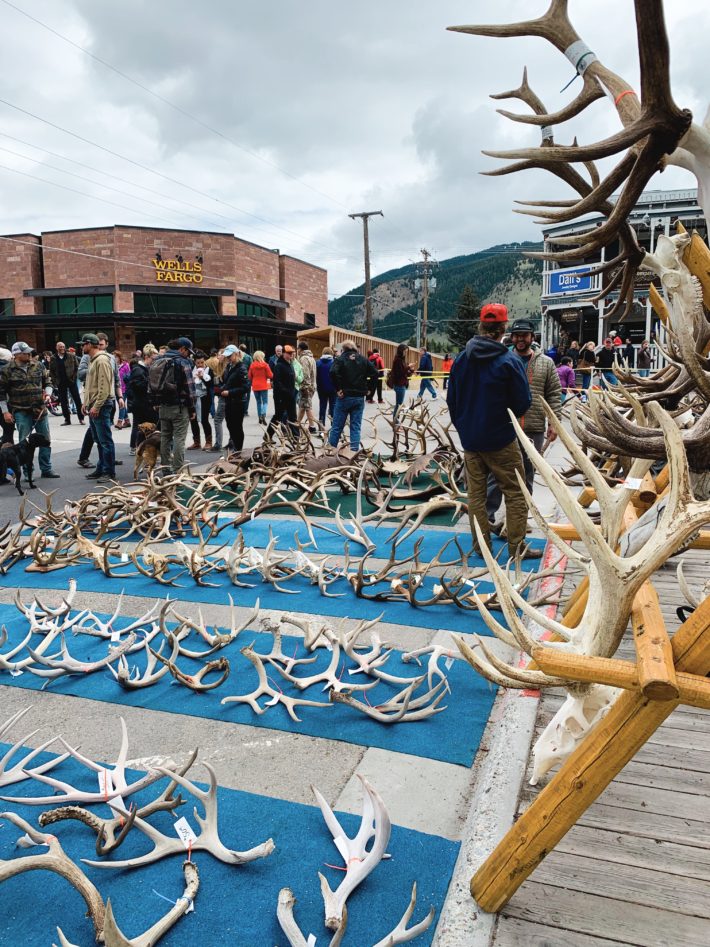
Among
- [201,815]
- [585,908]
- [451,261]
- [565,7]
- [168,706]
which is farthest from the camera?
[451,261]

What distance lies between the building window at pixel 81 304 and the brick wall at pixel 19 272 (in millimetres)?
849

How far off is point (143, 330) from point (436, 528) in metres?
26.9

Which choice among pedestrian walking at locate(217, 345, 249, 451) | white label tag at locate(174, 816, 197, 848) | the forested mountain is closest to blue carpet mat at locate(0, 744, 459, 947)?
white label tag at locate(174, 816, 197, 848)

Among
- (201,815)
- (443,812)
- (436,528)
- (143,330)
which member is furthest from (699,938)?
(143,330)

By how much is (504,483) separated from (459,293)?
11939cm

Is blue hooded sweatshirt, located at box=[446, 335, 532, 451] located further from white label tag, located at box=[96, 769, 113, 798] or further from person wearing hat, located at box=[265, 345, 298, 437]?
person wearing hat, located at box=[265, 345, 298, 437]

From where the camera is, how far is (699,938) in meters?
1.43

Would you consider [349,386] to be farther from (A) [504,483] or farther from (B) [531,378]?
(A) [504,483]

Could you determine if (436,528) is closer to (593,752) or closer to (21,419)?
(593,752)

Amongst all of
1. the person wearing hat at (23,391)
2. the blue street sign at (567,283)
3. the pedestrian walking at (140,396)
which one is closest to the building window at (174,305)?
the blue street sign at (567,283)

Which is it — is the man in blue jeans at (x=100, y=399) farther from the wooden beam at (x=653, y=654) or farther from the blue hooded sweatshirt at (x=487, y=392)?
the wooden beam at (x=653, y=654)

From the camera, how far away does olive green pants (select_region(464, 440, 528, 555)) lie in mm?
4039

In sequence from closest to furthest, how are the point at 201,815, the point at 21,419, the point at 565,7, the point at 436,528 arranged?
the point at 201,815 → the point at 565,7 → the point at 436,528 → the point at 21,419

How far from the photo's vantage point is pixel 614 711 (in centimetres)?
137
